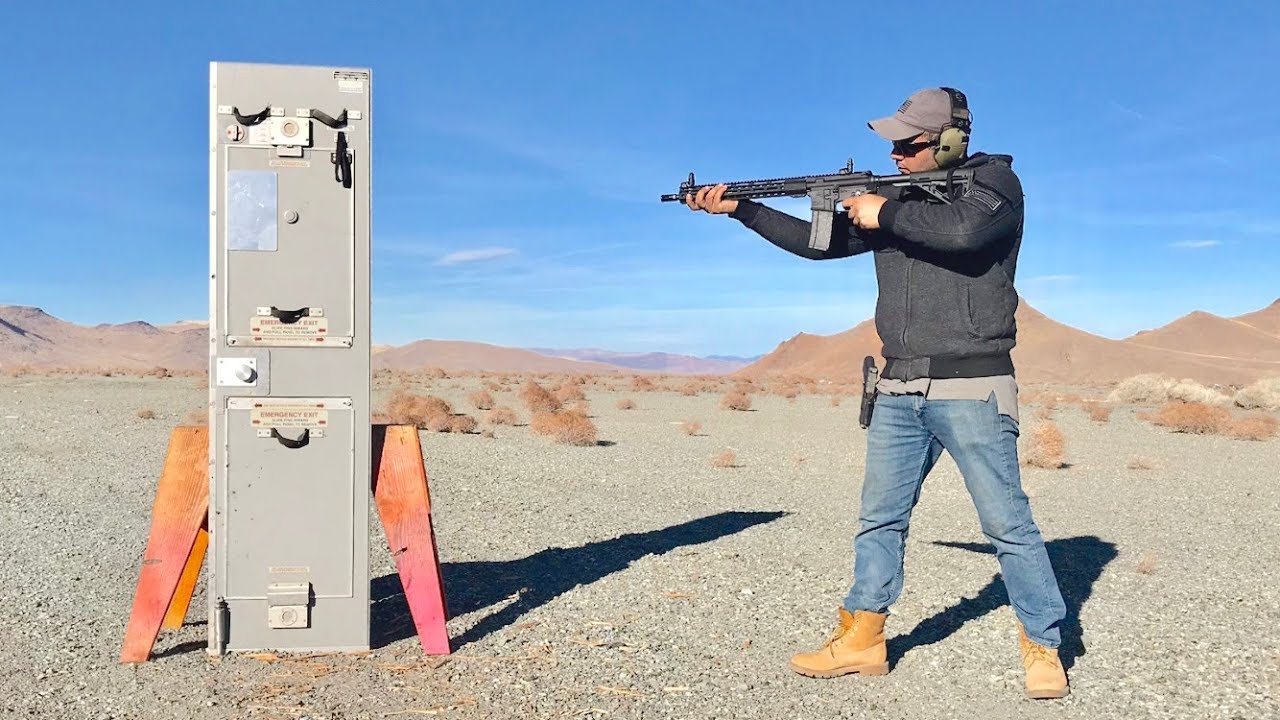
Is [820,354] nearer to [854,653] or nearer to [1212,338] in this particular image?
[1212,338]

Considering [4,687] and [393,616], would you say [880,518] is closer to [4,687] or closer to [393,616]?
[393,616]

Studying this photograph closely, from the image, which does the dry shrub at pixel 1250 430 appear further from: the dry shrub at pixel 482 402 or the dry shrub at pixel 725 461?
the dry shrub at pixel 482 402

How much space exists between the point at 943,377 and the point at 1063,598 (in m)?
2.63

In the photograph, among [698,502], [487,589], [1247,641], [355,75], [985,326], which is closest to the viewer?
[985,326]

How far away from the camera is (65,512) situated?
30.7 feet

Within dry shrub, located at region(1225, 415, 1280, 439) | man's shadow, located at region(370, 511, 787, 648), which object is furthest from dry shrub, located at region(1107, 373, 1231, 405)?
man's shadow, located at region(370, 511, 787, 648)

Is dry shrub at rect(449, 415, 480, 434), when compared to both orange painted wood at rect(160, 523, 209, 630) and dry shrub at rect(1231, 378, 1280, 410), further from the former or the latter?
dry shrub at rect(1231, 378, 1280, 410)

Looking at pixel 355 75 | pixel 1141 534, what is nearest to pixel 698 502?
pixel 1141 534

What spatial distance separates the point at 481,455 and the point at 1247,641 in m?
11.4

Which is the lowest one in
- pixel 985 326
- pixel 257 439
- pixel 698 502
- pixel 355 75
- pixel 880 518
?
pixel 698 502

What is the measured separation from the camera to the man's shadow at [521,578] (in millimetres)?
5594

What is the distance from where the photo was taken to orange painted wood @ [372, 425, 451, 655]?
4941 mm

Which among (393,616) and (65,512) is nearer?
(393,616)

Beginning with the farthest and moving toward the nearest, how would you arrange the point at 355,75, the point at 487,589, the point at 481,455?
the point at 481,455, the point at 487,589, the point at 355,75
